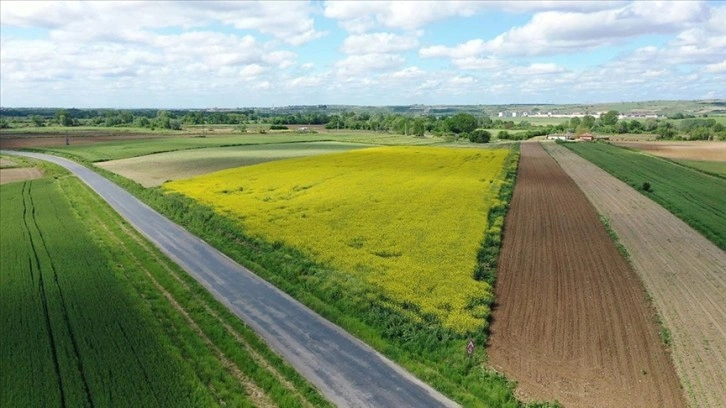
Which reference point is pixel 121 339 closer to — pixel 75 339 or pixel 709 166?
pixel 75 339

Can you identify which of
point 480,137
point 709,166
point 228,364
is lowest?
point 228,364

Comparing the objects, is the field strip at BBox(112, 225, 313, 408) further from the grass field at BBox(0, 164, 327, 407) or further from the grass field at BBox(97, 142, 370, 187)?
the grass field at BBox(97, 142, 370, 187)

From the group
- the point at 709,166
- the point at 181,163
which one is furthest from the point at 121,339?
the point at 709,166

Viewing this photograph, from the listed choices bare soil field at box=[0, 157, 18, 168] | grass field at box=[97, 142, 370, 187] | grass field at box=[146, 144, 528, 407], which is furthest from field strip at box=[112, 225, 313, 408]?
bare soil field at box=[0, 157, 18, 168]

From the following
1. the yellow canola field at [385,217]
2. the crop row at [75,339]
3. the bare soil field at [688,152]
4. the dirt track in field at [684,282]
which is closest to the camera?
the crop row at [75,339]

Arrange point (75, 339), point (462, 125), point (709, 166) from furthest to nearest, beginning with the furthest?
point (462, 125)
point (709, 166)
point (75, 339)

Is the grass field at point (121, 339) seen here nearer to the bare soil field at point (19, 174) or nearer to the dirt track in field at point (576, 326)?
the dirt track in field at point (576, 326)

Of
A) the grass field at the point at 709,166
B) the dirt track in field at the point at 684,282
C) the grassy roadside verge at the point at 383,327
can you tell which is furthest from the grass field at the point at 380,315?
the grass field at the point at 709,166
